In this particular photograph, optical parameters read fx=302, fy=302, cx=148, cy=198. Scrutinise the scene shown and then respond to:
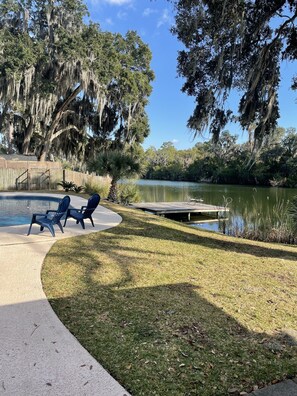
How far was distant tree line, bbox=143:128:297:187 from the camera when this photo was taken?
48162 mm

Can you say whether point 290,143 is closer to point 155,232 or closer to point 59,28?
point 59,28

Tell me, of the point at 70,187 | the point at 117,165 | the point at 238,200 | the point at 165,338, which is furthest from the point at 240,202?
the point at 165,338

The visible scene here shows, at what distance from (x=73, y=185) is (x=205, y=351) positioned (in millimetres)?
14338

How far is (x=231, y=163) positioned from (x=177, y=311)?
58.9m

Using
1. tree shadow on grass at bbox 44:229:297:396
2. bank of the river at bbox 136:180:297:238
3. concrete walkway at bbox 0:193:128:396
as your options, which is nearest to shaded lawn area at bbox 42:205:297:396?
tree shadow on grass at bbox 44:229:297:396

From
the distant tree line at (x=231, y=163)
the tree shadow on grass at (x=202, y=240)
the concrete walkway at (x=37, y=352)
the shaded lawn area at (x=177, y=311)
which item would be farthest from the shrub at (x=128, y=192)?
the distant tree line at (x=231, y=163)

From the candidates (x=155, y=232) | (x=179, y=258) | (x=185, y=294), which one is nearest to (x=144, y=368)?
(x=185, y=294)

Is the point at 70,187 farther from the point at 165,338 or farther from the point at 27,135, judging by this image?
the point at 165,338

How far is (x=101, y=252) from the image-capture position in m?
4.95

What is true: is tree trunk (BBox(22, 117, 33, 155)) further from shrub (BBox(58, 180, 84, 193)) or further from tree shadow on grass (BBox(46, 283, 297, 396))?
tree shadow on grass (BBox(46, 283, 297, 396))

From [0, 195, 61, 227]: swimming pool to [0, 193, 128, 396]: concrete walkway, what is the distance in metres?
5.44

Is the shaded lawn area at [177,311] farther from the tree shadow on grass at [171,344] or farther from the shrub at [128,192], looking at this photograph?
the shrub at [128,192]

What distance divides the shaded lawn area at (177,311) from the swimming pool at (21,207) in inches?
169

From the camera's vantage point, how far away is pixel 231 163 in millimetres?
59156
